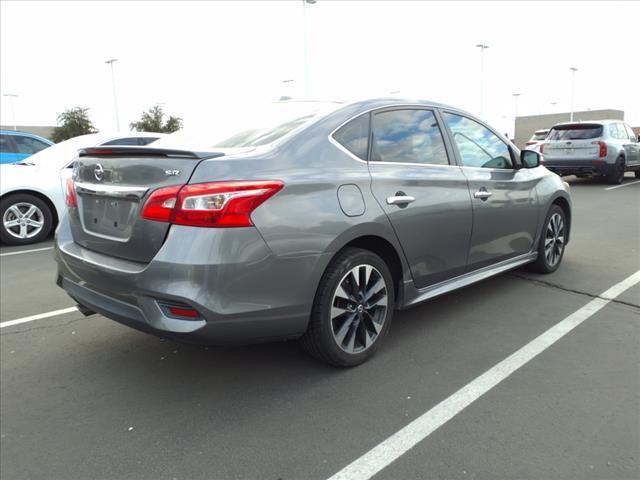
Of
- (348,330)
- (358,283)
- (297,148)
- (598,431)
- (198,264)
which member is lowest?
(598,431)

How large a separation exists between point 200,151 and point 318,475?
163 centimetres

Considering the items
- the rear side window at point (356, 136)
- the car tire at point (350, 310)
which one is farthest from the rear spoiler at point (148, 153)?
the car tire at point (350, 310)

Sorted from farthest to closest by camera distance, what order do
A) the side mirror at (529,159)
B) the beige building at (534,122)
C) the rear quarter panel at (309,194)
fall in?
the beige building at (534,122) → the side mirror at (529,159) → the rear quarter panel at (309,194)

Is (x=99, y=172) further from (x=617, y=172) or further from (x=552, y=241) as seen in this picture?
(x=617, y=172)

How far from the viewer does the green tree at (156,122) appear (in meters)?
46.9

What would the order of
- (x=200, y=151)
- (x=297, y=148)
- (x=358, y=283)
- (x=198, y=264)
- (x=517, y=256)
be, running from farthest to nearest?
(x=517, y=256) < (x=358, y=283) < (x=297, y=148) < (x=200, y=151) < (x=198, y=264)

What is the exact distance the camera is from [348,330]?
310cm

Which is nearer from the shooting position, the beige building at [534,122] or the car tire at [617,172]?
the car tire at [617,172]

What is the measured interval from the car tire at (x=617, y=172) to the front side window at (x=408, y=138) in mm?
11911

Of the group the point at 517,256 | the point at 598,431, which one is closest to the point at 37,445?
the point at 598,431

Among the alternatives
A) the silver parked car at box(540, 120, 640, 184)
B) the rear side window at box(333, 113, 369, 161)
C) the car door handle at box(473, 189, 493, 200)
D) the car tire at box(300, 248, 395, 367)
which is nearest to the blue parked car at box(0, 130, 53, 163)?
the rear side window at box(333, 113, 369, 161)

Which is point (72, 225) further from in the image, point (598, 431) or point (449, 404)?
point (598, 431)

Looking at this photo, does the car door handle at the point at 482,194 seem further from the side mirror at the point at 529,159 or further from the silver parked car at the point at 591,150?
the silver parked car at the point at 591,150

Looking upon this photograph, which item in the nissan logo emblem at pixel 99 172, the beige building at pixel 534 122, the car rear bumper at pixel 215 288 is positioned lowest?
the car rear bumper at pixel 215 288
